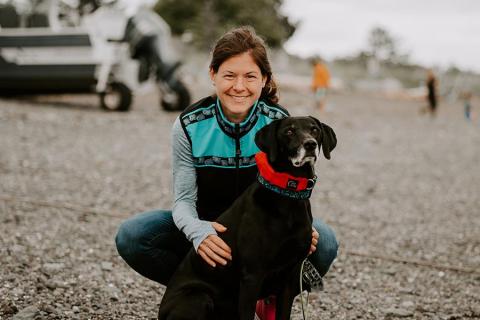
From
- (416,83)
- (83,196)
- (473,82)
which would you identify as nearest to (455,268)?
(83,196)

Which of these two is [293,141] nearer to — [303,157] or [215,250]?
[303,157]

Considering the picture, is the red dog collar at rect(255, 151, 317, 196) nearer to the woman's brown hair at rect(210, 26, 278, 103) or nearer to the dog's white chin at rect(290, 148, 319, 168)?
the dog's white chin at rect(290, 148, 319, 168)

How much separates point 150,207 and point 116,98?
7.11 metres

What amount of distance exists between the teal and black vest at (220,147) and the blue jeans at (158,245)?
272 millimetres

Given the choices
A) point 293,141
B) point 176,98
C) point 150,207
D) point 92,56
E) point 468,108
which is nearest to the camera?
point 293,141

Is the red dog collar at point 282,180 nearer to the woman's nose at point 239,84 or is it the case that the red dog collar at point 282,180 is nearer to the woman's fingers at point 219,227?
the woman's fingers at point 219,227

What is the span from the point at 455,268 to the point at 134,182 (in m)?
3.90

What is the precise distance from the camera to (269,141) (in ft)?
7.87

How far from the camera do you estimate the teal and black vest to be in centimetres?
266

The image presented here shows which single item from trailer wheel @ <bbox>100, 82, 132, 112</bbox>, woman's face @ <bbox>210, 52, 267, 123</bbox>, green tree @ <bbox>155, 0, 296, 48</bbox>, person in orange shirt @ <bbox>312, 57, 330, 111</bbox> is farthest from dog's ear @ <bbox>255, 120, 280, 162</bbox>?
green tree @ <bbox>155, 0, 296, 48</bbox>

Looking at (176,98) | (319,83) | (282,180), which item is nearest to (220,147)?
(282,180)

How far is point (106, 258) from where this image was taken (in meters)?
4.13

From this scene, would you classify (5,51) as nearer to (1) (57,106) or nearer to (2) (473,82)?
(1) (57,106)

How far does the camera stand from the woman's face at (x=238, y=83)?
2613 millimetres
